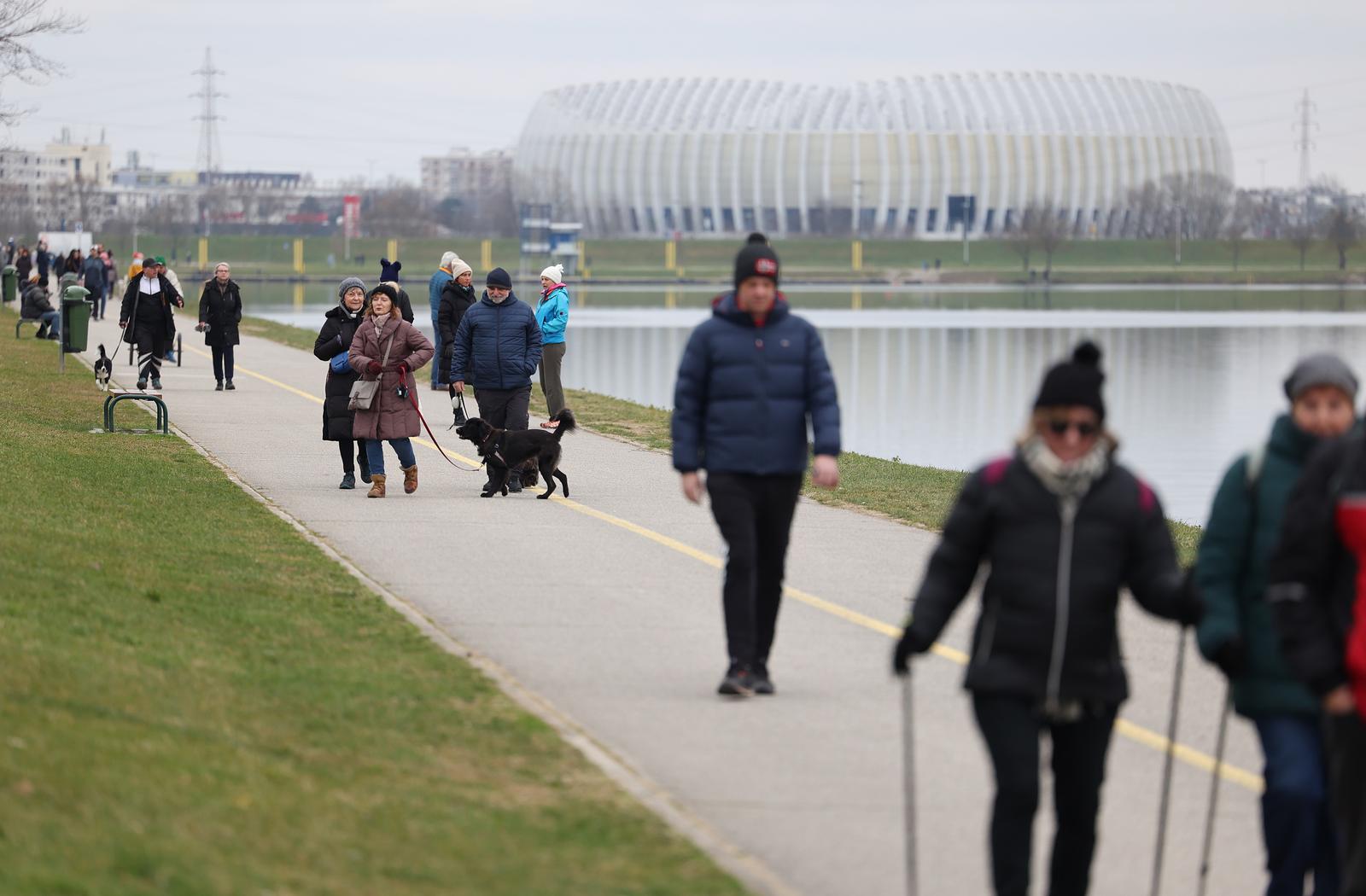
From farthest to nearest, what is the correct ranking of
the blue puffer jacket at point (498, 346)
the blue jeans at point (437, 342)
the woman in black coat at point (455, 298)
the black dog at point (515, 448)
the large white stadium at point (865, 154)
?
the large white stadium at point (865, 154) < the blue jeans at point (437, 342) < the woman in black coat at point (455, 298) < the blue puffer jacket at point (498, 346) < the black dog at point (515, 448)

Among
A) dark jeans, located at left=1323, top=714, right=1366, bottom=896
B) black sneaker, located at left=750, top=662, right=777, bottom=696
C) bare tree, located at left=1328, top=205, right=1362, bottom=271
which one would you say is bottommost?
black sneaker, located at left=750, top=662, right=777, bottom=696

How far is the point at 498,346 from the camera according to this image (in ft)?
55.0

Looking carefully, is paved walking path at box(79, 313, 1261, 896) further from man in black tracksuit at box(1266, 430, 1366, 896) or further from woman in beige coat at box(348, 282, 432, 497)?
man in black tracksuit at box(1266, 430, 1366, 896)

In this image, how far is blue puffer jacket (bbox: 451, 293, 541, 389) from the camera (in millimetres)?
16719

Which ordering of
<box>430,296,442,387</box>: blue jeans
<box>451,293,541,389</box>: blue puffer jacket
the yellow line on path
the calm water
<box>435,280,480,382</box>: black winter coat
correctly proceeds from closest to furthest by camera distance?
the yellow line on path, <box>451,293,541,389</box>: blue puffer jacket, <box>435,280,480,382</box>: black winter coat, <box>430,296,442,387</box>: blue jeans, the calm water

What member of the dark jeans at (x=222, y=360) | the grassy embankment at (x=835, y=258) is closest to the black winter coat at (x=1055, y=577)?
the dark jeans at (x=222, y=360)

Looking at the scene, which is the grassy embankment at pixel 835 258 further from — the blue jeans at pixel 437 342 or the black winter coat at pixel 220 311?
the blue jeans at pixel 437 342

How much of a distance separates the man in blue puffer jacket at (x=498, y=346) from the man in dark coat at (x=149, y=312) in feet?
34.0

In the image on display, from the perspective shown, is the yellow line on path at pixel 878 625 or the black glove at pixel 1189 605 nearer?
the black glove at pixel 1189 605

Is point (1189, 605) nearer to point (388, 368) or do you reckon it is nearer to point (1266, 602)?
point (1266, 602)

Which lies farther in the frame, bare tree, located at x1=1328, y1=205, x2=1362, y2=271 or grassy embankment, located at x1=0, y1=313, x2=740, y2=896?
bare tree, located at x1=1328, y1=205, x2=1362, y2=271

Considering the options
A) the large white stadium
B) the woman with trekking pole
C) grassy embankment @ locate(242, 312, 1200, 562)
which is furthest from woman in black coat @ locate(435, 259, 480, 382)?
the large white stadium

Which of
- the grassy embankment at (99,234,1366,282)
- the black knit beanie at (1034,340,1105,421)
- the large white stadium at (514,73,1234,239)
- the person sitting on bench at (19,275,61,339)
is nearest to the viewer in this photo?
the black knit beanie at (1034,340,1105,421)

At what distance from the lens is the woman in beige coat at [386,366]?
16031mm
